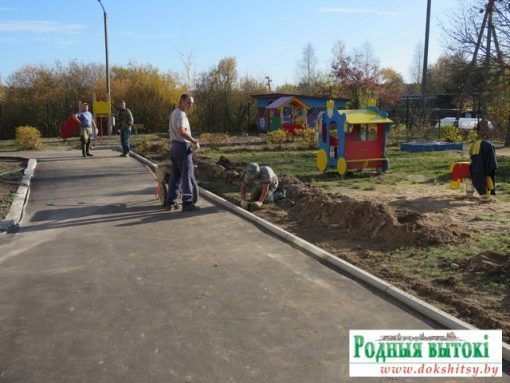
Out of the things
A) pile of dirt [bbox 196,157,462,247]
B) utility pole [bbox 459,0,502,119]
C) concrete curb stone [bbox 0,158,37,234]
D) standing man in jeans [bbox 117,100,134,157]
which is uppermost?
utility pole [bbox 459,0,502,119]

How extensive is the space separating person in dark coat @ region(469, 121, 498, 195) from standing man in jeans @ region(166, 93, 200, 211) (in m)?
4.98

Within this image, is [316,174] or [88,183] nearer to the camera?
[88,183]

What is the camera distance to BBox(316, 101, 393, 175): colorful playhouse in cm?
1266

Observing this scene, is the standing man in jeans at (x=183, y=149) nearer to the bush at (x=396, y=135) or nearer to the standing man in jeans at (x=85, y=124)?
the standing man in jeans at (x=85, y=124)

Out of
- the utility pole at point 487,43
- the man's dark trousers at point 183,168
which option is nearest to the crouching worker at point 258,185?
the man's dark trousers at point 183,168

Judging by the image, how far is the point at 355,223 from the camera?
730 cm

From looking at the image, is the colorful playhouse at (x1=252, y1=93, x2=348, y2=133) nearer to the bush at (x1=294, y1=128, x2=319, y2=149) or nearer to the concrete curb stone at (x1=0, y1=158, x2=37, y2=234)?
the bush at (x1=294, y1=128, x2=319, y2=149)

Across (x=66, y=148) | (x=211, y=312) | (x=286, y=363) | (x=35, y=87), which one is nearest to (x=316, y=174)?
(x=211, y=312)

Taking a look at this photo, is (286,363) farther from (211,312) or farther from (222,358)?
→ (211,312)

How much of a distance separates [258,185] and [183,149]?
144 cm

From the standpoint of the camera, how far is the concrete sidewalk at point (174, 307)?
3539 millimetres

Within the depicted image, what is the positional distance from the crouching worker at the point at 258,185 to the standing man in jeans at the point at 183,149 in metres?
0.92

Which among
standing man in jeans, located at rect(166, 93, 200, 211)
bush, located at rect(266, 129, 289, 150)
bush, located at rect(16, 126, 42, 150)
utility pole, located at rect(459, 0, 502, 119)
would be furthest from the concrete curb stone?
utility pole, located at rect(459, 0, 502, 119)

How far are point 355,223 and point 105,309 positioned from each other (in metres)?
3.92
